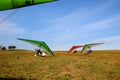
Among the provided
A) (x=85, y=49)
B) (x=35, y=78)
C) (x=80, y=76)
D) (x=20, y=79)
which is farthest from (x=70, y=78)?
(x=85, y=49)

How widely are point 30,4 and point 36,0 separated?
36cm

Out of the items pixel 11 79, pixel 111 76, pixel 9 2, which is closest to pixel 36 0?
pixel 9 2

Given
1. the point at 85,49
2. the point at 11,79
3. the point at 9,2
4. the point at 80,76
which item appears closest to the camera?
the point at 9,2

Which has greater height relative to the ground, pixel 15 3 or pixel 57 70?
pixel 15 3

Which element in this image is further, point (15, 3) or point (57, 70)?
point (57, 70)

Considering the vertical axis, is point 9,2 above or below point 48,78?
above

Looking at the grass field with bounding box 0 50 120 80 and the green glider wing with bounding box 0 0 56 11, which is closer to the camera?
the green glider wing with bounding box 0 0 56 11

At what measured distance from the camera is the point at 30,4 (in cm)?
1056

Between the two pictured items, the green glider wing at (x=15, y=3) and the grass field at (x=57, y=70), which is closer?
the green glider wing at (x=15, y=3)

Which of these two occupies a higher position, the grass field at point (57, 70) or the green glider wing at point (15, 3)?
the green glider wing at point (15, 3)

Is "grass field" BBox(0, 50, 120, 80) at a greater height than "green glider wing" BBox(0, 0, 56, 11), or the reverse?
"green glider wing" BBox(0, 0, 56, 11)

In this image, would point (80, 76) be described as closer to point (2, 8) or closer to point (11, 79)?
point (11, 79)

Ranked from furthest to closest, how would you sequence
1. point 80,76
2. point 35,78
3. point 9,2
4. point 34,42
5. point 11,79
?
point 34,42
point 80,76
point 35,78
point 11,79
point 9,2

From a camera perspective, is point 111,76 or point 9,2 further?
point 111,76
